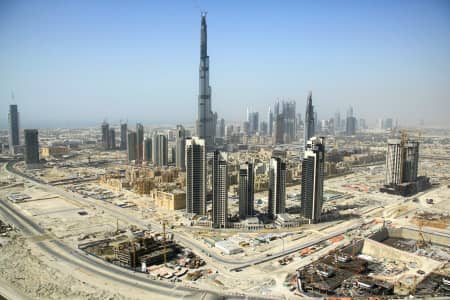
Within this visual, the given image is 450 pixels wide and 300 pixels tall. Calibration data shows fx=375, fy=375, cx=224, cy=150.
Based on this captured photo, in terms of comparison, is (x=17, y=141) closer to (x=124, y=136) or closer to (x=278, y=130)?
(x=124, y=136)

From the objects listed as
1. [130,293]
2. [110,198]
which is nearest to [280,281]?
→ [130,293]

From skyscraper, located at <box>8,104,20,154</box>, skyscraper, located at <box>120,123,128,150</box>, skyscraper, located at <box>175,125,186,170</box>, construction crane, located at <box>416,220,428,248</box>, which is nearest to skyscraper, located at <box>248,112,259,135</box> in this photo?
skyscraper, located at <box>120,123,128,150</box>

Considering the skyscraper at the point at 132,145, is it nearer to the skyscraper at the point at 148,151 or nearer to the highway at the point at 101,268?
the skyscraper at the point at 148,151

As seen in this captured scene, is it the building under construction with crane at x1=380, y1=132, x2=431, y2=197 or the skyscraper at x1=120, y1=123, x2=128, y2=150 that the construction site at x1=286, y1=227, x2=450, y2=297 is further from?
the skyscraper at x1=120, y1=123, x2=128, y2=150

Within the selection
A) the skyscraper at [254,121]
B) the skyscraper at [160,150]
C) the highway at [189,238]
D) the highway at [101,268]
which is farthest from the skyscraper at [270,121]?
the highway at [101,268]

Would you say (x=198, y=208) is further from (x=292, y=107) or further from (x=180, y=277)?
(x=292, y=107)

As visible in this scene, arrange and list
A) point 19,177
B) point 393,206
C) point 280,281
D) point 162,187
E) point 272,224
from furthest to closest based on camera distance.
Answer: point 19,177 → point 162,187 → point 393,206 → point 272,224 → point 280,281

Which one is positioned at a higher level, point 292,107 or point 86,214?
point 292,107
